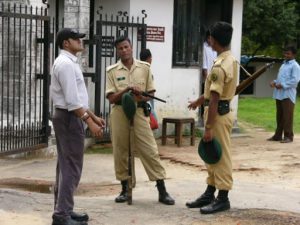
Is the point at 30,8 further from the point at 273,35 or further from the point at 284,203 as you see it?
the point at 273,35

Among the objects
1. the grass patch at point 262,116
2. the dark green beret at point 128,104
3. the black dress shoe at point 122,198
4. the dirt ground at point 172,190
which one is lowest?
the grass patch at point 262,116

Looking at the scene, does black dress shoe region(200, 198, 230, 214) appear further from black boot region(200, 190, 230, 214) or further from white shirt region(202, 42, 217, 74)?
white shirt region(202, 42, 217, 74)

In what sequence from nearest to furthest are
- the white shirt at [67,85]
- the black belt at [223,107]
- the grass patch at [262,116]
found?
the white shirt at [67,85]
the black belt at [223,107]
the grass patch at [262,116]

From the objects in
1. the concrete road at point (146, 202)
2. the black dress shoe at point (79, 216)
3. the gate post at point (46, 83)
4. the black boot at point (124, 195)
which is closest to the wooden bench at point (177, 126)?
the concrete road at point (146, 202)

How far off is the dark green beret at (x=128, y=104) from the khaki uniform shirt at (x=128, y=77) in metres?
0.26

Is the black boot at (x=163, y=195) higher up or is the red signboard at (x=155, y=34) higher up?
the red signboard at (x=155, y=34)

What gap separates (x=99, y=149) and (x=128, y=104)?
4.65 meters

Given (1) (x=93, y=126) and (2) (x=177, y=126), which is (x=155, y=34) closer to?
(2) (x=177, y=126)

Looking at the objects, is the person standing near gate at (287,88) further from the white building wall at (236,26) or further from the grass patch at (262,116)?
the grass patch at (262,116)

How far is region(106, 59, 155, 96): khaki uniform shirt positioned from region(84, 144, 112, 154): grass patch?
162 inches

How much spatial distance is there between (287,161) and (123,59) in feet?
15.0

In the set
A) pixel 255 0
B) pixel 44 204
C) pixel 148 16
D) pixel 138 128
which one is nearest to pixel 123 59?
pixel 138 128

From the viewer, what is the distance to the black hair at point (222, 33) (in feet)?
20.2

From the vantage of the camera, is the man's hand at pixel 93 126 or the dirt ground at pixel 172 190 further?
the dirt ground at pixel 172 190
